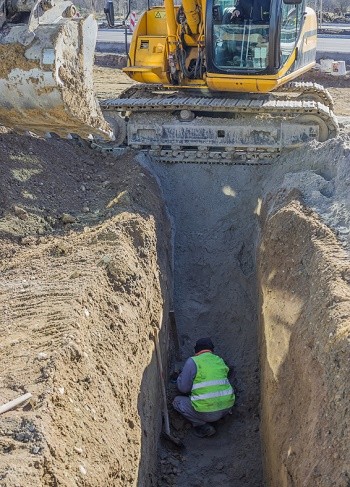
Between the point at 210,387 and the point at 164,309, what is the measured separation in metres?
1.26

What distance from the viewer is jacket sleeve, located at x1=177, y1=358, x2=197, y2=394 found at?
26.1 feet

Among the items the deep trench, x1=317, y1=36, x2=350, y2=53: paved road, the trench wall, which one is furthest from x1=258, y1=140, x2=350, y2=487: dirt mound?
x1=317, y1=36, x2=350, y2=53: paved road

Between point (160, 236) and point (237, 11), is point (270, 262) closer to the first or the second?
point (160, 236)

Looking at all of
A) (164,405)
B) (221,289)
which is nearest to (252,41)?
(221,289)

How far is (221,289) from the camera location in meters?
10.2

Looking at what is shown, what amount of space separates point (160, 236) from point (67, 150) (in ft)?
8.54

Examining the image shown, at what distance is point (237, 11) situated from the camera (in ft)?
34.7

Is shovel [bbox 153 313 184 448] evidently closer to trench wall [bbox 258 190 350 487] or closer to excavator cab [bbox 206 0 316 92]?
trench wall [bbox 258 190 350 487]

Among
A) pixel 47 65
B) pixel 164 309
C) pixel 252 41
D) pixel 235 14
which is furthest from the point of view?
pixel 252 41

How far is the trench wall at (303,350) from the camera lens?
4961 mm

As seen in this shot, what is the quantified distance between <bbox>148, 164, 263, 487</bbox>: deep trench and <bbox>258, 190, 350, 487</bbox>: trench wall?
63cm

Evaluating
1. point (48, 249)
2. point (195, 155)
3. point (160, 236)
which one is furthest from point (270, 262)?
point (195, 155)

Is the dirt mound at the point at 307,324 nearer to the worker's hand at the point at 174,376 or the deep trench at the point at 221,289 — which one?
the deep trench at the point at 221,289

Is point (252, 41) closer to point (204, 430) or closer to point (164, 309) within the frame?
point (164, 309)
